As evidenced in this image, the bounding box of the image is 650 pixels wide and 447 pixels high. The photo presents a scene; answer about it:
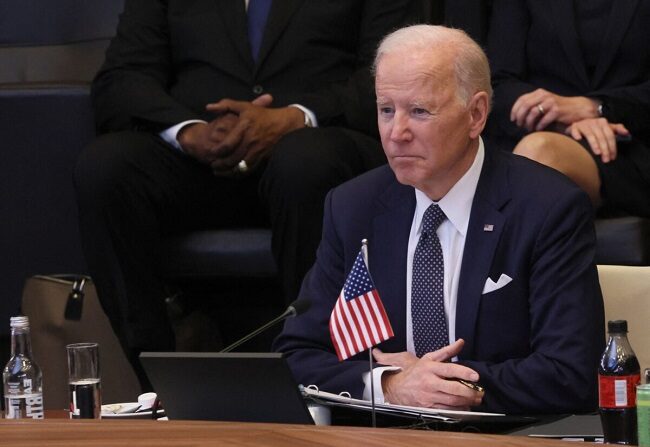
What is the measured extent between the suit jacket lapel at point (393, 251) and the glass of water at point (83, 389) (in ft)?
1.92

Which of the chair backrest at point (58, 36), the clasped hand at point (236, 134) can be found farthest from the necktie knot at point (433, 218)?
the chair backrest at point (58, 36)

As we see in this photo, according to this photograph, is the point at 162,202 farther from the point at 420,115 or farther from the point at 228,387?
the point at 228,387

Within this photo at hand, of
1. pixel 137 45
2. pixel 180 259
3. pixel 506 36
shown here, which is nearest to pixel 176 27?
pixel 137 45

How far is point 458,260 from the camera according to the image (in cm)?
267

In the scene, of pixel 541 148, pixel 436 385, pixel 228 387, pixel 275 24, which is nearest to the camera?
pixel 228 387

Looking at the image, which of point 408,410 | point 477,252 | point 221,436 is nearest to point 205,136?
point 477,252

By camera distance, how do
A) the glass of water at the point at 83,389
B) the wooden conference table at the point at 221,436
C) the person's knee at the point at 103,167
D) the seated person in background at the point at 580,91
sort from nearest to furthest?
the wooden conference table at the point at 221,436 → the glass of water at the point at 83,389 → the seated person in background at the point at 580,91 → the person's knee at the point at 103,167

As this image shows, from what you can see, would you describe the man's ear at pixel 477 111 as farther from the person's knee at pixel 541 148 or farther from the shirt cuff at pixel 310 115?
the shirt cuff at pixel 310 115

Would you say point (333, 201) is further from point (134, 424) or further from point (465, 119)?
point (134, 424)

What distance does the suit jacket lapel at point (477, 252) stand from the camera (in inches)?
102

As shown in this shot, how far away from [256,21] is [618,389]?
2129 mm

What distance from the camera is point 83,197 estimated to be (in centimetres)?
367

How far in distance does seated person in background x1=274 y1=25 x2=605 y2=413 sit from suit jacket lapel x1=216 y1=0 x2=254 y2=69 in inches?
47.6

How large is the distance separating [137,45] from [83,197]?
555mm
